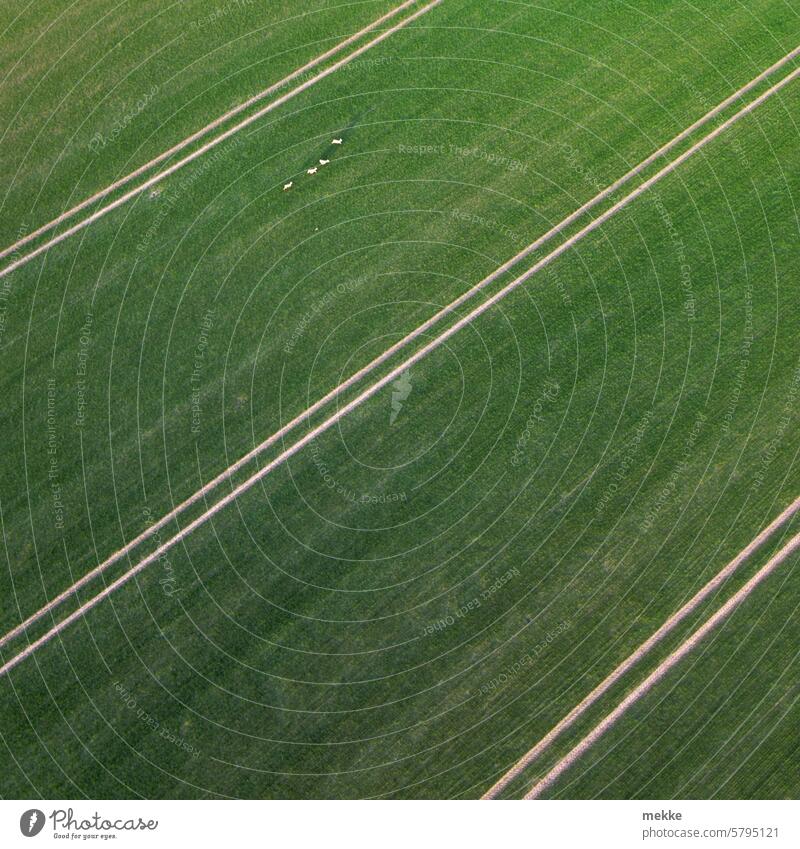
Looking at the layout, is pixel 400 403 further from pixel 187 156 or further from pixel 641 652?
pixel 187 156

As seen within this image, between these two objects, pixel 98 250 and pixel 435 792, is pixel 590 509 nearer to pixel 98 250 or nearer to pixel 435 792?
pixel 435 792

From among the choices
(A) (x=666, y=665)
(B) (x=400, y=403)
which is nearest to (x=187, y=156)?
(B) (x=400, y=403)

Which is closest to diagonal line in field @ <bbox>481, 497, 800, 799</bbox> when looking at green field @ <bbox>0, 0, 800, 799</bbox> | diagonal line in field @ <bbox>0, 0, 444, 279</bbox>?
green field @ <bbox>0, 0, 800, 799</bbox>

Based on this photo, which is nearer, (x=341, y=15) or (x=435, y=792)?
(x=435, y=792)

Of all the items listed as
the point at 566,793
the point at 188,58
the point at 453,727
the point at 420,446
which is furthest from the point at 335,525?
the point at 188,58

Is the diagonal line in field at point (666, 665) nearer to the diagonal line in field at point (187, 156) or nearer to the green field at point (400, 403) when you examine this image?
the green field at point (400, 403)

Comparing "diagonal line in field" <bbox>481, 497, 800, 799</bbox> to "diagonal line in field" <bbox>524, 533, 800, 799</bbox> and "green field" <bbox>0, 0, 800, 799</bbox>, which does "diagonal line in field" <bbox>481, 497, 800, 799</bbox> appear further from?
"diagonal line in field" <bbox>524, 533, 800, 799</bbox>
